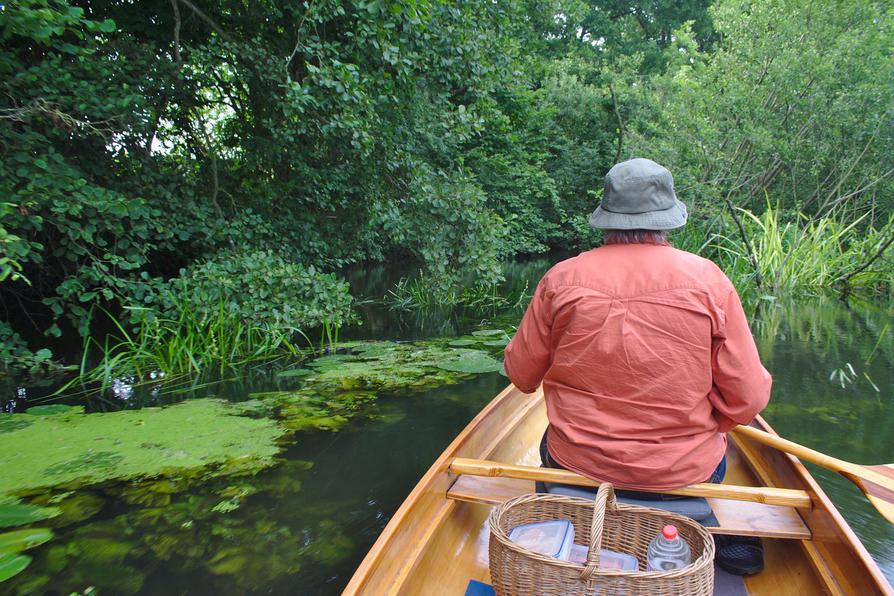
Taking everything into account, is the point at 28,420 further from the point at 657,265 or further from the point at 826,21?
the point at 826,21

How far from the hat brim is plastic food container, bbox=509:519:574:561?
33.2 inches

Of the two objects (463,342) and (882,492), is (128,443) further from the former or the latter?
(882,492)

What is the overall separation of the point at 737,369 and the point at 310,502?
2124 mm

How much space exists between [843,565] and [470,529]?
116 cm

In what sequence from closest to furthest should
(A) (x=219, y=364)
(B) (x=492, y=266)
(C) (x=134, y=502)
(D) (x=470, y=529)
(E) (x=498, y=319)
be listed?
(D) (x=470, y=529), (C) (x=134, y=502), (A) (x=219, y=364), (B) (x=492, y=266), (E) (x=498, y=319)

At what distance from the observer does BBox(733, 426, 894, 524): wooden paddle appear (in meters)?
2.08

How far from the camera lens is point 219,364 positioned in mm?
5023

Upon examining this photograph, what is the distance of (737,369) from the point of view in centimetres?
164

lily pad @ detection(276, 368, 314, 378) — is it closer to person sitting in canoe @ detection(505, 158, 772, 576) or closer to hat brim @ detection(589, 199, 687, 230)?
person sitting in canoe @ detection(505, 158, 772, 576)

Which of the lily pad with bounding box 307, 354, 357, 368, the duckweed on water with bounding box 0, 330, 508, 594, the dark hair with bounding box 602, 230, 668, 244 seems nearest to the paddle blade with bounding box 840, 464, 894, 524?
the dark hair with bounding box 602, 230, 668, 244

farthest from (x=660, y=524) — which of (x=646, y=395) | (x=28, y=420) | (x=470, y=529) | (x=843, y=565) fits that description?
(x=28, y=420)

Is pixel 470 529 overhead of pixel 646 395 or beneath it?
beneath

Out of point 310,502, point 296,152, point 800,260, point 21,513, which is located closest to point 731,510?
point 310,502

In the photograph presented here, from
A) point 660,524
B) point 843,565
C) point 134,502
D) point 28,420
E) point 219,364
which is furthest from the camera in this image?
point 219,364
